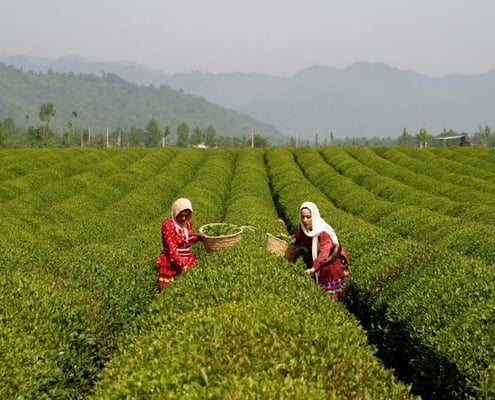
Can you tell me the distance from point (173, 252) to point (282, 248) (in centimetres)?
229

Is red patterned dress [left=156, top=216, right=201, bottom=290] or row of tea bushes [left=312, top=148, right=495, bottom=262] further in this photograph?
row of tea bushes [left=312, top=148, right=495, bottom=262]

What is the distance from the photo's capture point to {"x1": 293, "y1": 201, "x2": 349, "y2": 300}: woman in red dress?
9234 millimetres

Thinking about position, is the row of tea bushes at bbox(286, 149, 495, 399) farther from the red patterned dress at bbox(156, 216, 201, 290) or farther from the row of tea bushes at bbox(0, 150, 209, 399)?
the row of tea bushes at bbox(0, 150, 209, 399)

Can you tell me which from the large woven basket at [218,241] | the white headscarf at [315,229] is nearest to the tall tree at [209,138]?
the large woven basket at [218,241]

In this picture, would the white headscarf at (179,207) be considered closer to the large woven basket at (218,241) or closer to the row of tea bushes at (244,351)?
the large woven basket at (218,241)

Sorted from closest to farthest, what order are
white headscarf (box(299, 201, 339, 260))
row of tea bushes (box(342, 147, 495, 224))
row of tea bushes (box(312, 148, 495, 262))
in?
white headscarf (box(299, 201, 339, 260))
row of tea bushes (box(312, 148, 495, 262))
row of tea bushes (box(342, 147, 495, 224))

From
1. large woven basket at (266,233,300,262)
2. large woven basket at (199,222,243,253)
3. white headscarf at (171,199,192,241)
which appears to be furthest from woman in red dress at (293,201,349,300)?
white headscarf at (171,199,192,241)

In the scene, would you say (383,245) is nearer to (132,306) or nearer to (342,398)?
(132,306)

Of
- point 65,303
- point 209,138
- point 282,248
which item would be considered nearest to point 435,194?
point 282,248

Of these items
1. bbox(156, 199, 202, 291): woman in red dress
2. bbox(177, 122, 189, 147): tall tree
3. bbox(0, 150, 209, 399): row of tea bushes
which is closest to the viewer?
bbox(0, 150, 209, 399): row of tea bushes

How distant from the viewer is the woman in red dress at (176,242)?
9492 millimetres

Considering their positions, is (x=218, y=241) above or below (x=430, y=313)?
above

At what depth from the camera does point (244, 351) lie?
204 inches

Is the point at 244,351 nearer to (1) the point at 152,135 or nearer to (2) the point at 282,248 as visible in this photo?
(2) the point at 282,248
